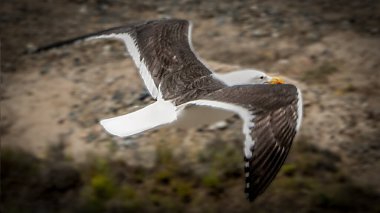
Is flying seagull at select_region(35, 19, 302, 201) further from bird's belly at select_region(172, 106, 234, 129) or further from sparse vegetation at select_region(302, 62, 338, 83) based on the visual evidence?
sparse vegetation at select_region(302, 62, 338, 83)

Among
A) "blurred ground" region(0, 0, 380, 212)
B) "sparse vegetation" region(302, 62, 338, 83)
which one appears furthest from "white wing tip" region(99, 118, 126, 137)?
"sparse vegetation" region(302, 62, 338, 83)

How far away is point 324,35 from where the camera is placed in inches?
313

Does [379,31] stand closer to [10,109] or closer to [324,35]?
[324,35]

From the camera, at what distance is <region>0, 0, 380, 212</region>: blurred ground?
245 inches

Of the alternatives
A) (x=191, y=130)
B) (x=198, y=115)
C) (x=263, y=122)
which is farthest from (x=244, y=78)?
(x=191, y=130)

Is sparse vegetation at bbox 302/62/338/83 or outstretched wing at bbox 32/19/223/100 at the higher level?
outstretched wing at bbox 32/19/223/100

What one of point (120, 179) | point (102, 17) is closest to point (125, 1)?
point (102, 17)

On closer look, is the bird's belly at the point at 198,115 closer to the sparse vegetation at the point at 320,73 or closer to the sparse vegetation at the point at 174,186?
the sparse vegetation at the point at 174,186

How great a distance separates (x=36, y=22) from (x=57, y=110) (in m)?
1.96

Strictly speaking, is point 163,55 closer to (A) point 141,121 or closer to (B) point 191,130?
(A) point 141,121

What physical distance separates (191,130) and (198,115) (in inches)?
71.0

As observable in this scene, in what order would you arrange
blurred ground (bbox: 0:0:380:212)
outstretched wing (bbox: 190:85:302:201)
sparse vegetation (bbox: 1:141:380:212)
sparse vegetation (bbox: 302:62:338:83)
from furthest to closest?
sparse vegetation (bbox: 302:62:338:83) → blurred ground (bbox: 0:0:380:212) → sparse vegetation (bbox: 1:141:380:212) → outstretched wing (bbox: 190:85:302:201)

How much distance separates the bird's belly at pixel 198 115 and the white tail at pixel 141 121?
0.10 meters

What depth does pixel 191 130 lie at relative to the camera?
6.75m
